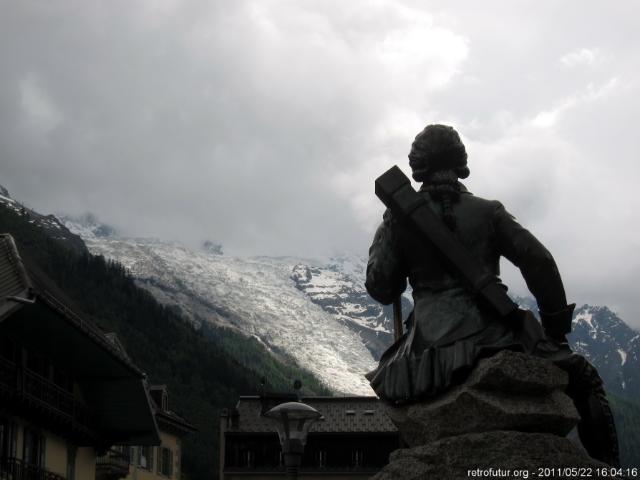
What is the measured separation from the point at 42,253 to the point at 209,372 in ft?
96.7

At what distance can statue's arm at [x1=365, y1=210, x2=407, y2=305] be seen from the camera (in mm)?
8258

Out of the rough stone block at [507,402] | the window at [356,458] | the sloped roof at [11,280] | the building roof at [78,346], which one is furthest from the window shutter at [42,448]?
the window at [356,458]

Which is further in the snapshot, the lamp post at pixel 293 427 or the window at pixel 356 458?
the window at pixel 356 458

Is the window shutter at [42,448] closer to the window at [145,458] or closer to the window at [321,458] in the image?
the window at [145,458]

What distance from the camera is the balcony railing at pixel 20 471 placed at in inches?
1178

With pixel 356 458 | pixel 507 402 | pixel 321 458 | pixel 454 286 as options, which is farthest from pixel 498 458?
pixel 356 458

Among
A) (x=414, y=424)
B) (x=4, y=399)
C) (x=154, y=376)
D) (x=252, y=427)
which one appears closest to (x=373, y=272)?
(x=414, y=424)

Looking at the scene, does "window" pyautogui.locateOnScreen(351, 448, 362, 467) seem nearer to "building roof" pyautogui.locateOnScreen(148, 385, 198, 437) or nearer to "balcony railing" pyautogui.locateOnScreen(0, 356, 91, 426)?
"building roof" pyautogui.locateOnScreen(148, 385, 198, 437)

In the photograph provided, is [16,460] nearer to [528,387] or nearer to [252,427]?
[528,387]

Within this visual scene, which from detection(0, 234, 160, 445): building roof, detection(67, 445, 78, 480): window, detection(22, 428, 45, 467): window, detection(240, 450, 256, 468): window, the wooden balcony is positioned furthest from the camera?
detection(240, 450, 256, 468): window

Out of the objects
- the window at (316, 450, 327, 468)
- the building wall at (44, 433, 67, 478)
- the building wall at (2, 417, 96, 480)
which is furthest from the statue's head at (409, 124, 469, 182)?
the window at (316, 450, 327, 468)

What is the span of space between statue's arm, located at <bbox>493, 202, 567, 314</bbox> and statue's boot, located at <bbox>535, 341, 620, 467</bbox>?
1.17 feet

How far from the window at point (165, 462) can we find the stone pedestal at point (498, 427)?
54716 mm

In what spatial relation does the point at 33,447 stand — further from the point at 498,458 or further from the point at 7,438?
the point at 498,458
